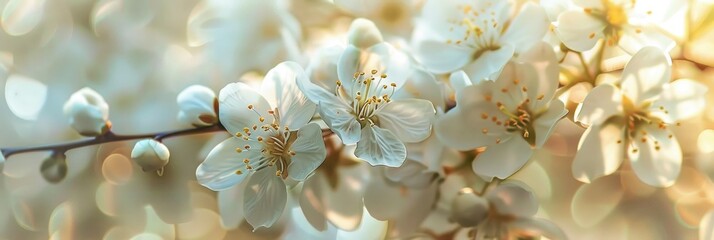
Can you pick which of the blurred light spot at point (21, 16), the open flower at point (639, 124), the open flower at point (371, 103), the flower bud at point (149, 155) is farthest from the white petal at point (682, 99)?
the blurred light spot at point (21, 16)

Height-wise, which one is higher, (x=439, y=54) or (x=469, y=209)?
(x=439, y=54)

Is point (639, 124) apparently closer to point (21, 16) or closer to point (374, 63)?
point (374, 63)

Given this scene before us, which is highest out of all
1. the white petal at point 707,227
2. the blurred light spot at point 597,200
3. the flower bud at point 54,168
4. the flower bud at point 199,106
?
the flower bud at point 199,106

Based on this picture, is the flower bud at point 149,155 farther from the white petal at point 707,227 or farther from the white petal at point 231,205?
the white petal at point 707,227

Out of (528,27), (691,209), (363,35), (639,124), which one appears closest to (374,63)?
(363,35)

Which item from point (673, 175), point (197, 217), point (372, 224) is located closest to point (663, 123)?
point (673, 175)

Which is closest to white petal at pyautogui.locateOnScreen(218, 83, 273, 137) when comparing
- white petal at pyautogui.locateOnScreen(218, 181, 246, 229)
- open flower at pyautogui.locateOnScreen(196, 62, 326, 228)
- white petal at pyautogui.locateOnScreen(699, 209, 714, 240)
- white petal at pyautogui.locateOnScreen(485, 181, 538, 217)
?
open flower at pyautogui.locateOnScreen(196, 62, 326, 228)

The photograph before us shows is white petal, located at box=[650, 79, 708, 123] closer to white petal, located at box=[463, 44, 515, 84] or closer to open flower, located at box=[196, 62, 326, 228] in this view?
white petal, located at box=[463, 44, 515, 84]
